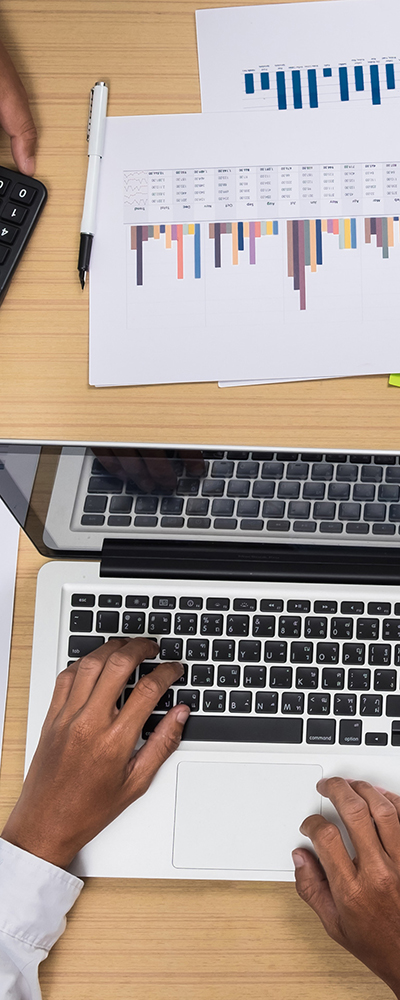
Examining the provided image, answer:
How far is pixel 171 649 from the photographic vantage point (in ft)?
2.30

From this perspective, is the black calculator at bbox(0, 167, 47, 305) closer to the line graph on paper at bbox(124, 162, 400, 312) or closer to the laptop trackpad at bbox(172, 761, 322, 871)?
the line graph on paper at bbox(124, 162, 400, 312)

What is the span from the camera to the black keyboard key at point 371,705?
0.69 m

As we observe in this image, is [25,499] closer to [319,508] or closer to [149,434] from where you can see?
[149,434]

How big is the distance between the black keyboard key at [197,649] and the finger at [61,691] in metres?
0.11

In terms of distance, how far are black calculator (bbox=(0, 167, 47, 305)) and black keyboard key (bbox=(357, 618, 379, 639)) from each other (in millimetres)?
462

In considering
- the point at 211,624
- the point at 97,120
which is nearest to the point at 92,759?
the point at 211,624

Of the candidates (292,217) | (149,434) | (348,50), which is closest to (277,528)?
(149,434)

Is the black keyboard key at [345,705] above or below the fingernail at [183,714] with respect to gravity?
below

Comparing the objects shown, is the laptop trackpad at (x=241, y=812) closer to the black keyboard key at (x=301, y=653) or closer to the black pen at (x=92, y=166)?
the black keyboard key at (x=301, y=653)

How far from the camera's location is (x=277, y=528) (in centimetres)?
68

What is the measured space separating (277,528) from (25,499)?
9.0 inches

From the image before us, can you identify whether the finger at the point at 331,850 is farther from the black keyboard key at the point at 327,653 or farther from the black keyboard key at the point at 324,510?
Answer: the black keyboard key at the point at 324,510

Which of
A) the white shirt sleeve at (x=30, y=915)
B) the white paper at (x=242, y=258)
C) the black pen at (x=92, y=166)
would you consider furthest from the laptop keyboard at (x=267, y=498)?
the white shirt sleeve at (x=30, y=915)

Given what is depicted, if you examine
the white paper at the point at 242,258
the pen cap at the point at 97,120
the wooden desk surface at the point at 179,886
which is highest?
the pen cap at the point at 97,120
